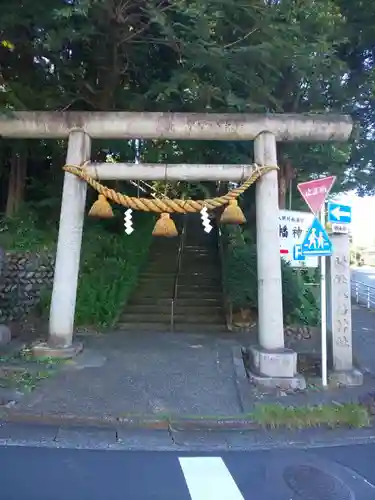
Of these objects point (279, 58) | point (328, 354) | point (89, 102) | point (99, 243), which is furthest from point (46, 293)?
point (279, 58)

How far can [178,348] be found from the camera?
325 inches

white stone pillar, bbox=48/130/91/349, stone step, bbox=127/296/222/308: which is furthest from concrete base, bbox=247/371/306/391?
stone step, bbox=127/296/222/308

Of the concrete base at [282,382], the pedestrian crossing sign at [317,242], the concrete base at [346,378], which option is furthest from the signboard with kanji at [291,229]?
the concrete base at [282,382]

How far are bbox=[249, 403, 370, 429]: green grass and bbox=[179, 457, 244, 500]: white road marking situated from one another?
109 cm

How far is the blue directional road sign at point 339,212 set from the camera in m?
7.01

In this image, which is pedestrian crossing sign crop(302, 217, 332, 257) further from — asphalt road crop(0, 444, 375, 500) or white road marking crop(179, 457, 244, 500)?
white road marking crop(179, 457, 244, 500)

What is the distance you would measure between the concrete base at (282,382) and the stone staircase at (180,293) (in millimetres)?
3502

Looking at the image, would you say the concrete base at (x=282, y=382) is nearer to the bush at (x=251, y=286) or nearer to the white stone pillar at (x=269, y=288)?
the white stone pillar at (x=269, y=288)

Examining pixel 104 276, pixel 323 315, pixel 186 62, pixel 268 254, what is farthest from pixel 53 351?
pixel 186 62

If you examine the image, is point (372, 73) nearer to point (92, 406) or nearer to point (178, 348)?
point (178, 348)

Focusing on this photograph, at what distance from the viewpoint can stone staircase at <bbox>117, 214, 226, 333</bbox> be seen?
34.7 feet

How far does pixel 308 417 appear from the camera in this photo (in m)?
5.58

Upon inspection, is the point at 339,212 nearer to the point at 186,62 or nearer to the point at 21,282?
the point at 186,62

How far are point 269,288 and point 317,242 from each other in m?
1.10
